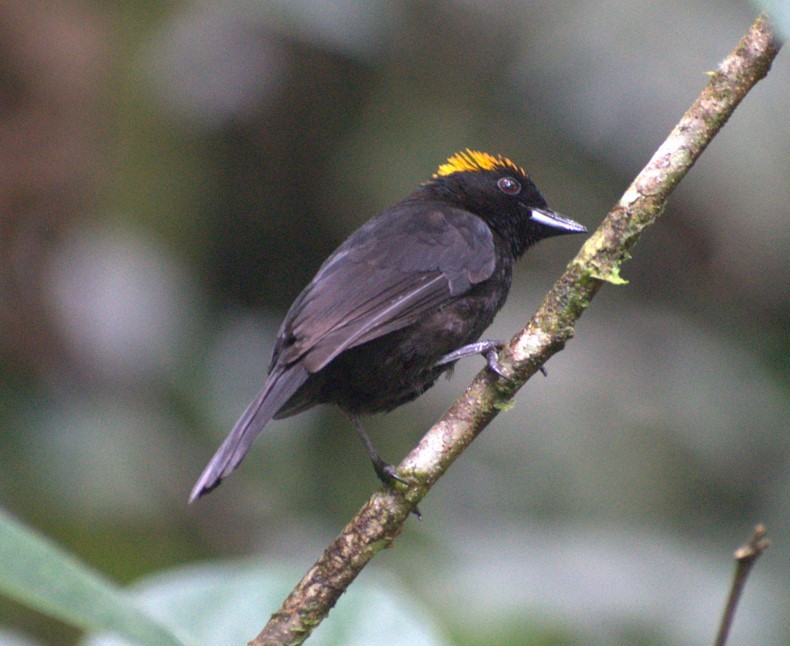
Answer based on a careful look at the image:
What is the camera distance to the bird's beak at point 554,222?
12.0 ft

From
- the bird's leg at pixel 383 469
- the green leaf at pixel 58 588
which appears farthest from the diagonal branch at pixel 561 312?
the green leaf at pixel 58 588

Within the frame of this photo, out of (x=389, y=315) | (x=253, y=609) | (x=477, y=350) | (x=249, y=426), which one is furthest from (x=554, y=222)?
(x=253, y=609)

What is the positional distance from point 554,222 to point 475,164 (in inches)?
18.7

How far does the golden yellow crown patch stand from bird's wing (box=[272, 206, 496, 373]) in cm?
44

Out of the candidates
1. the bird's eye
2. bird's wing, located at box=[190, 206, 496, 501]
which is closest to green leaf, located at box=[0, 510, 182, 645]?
bird's wing, located at box=[190, 206, 496, 501]

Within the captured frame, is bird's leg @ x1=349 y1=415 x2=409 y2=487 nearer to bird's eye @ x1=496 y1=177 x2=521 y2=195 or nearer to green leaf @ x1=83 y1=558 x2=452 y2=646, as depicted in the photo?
green leaf @ x1=83 y1=558 x2=452 y2=646

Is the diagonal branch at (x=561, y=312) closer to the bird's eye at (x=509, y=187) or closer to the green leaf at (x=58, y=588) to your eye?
the green leaf at (x=58, y=588)

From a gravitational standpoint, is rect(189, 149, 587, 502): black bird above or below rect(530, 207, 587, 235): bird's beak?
below

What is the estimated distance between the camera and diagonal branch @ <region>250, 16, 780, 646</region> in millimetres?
2070

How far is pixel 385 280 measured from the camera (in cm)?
309

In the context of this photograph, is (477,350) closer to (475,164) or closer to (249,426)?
(249,426)

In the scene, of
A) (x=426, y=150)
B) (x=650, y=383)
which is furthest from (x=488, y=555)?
(x=426, y=150)

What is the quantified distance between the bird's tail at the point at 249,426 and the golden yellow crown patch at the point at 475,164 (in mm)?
1462

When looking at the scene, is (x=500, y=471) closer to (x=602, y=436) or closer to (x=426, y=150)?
(x=602, y=436)
